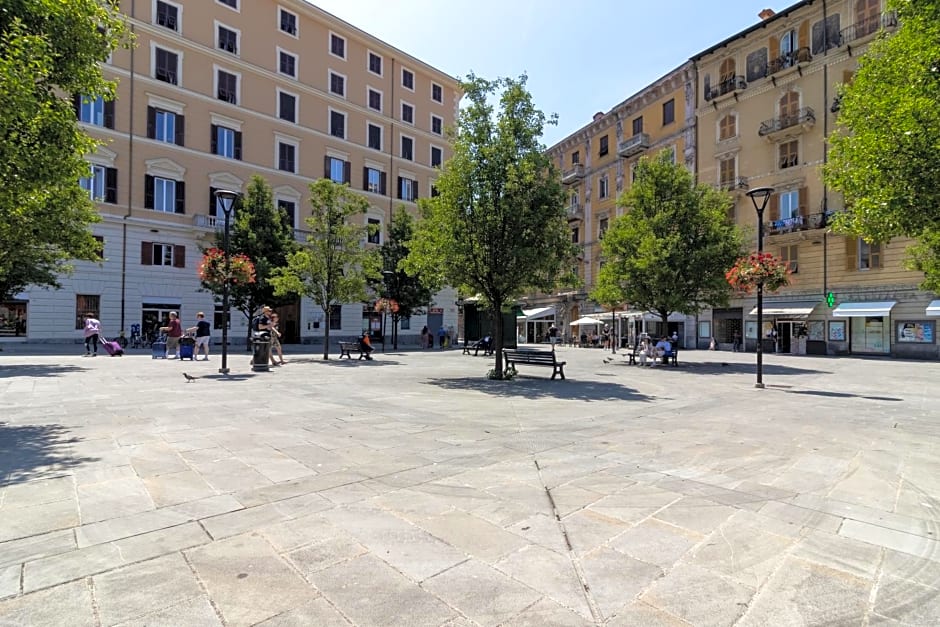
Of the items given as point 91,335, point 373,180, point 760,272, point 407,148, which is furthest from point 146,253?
point 760,272

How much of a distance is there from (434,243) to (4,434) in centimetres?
959

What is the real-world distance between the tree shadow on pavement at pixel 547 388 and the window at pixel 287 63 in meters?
32.1

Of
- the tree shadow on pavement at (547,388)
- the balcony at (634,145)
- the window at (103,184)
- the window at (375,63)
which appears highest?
the window at (375,63)

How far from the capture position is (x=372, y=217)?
40719 millimetres

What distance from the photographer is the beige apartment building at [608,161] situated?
37.4 m

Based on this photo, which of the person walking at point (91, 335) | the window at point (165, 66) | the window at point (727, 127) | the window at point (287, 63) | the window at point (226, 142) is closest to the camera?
the person walking at point (91, 335)

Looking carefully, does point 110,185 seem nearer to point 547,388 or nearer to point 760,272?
point 547,388

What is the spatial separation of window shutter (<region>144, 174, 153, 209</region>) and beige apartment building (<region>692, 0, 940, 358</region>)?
3523 centimetres

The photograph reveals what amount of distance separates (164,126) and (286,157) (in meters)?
7.86

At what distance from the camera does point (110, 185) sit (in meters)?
28.1

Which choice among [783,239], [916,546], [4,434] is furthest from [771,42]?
[4,434]

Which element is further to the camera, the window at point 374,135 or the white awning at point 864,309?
the window at point 374,135

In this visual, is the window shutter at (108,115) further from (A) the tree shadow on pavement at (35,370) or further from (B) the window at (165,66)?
(A) the tree shadow on pavement at (35,370)

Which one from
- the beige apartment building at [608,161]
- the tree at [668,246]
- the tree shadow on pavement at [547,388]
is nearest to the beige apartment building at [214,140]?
the beige apartment building at [608,161]
